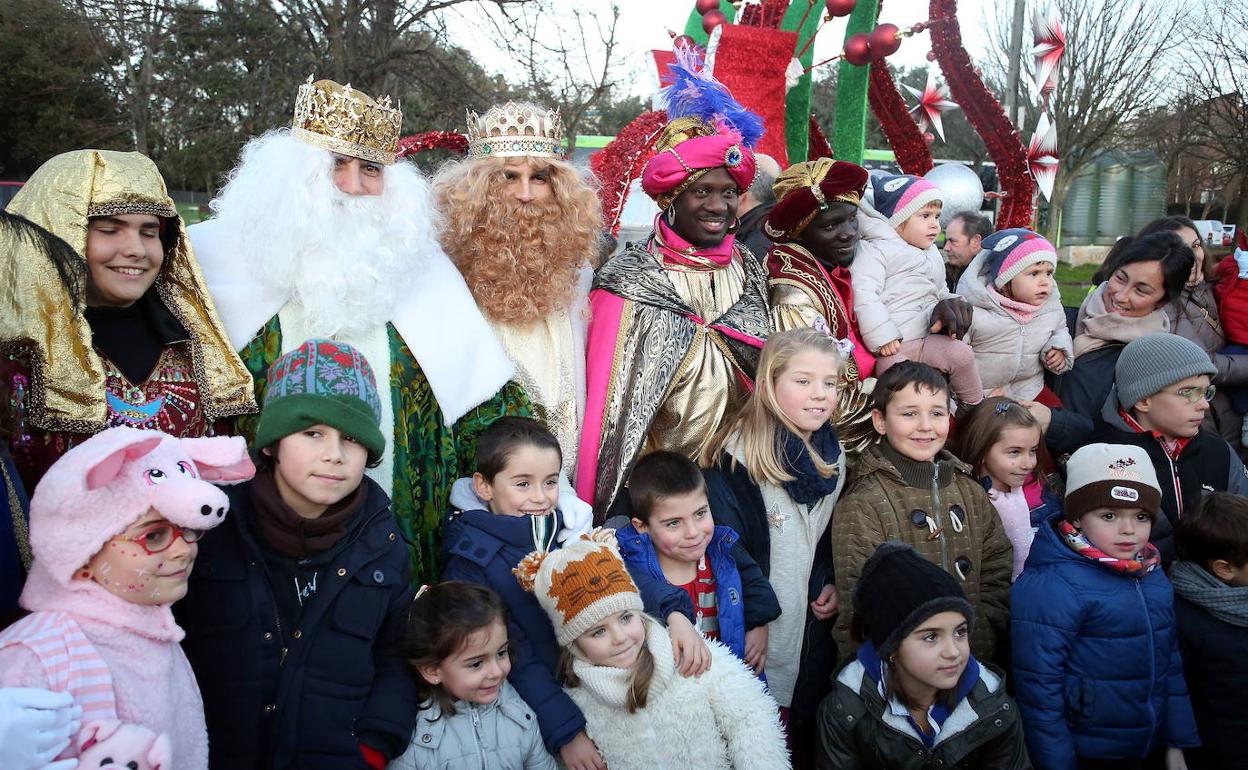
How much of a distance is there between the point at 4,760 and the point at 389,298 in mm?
2031

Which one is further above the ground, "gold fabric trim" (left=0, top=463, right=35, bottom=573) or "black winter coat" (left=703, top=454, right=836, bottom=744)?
"gold fabric trim" (left=0, top=463, right=35, bottom=573)

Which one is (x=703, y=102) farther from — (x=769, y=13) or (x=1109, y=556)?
(x=769, y=13)

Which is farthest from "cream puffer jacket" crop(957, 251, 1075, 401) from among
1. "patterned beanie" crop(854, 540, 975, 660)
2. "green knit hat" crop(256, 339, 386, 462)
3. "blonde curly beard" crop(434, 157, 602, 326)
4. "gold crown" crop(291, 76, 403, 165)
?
"green knit hat" crop(256, 339, 386, 462)

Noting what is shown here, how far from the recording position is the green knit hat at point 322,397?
8.87ft

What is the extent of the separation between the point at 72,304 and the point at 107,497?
0.73m

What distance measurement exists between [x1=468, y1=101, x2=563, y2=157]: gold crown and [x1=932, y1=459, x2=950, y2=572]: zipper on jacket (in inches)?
84.1

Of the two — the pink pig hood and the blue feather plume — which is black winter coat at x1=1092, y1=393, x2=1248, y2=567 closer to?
the blue feather plume

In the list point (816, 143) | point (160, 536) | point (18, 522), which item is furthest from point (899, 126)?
point (18, 522)

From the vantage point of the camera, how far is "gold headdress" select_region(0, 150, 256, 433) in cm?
261

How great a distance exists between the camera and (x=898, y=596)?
3.21 meters

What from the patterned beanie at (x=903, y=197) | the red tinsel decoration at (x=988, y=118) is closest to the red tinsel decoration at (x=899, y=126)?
the red tinsel decoration at (x=988, y=118)

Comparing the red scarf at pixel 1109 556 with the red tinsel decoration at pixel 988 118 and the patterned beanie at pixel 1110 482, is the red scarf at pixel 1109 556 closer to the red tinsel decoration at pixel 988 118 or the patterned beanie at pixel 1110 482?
the patterned beanie at pixel 1110 482

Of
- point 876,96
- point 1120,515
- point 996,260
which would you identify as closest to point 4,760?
point 1120,515

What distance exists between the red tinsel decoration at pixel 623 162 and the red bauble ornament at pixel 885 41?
2299mm
